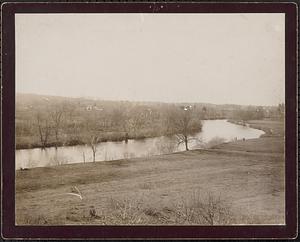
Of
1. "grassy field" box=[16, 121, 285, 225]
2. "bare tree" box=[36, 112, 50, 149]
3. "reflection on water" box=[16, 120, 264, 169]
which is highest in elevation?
"bare tree" box=[36, 112, 50, 149]

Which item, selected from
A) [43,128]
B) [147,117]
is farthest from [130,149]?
[43,128]

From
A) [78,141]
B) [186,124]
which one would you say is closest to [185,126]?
[186,124]

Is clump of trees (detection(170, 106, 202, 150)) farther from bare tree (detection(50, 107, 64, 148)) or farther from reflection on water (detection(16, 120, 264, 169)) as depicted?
bare tree (detection(50, 107, 64, 148))

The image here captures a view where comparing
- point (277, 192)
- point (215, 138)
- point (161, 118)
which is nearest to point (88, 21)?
point (161, 118)

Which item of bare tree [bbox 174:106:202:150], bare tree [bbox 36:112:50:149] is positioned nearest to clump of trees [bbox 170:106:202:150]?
bare tree [bbox 174:106:202:150]

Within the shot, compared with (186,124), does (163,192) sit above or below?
below

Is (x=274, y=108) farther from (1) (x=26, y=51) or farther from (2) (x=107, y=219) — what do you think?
(1) (x=26, y=51)

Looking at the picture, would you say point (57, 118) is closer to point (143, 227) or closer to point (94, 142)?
point (94, 142)
